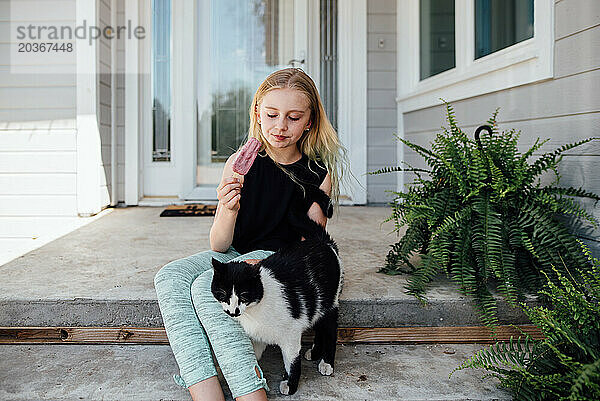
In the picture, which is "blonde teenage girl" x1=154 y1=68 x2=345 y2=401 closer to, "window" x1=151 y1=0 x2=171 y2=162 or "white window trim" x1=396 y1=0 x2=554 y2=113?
"white window trim" x1=396 y1=0 x2=554 y2=113

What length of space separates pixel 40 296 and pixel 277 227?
84cm

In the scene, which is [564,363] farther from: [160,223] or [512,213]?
[160,223]

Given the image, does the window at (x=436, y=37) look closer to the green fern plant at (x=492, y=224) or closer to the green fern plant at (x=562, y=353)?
the green fern plant at (x=492, y=224)

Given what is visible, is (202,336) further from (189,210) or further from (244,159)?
(189,210)

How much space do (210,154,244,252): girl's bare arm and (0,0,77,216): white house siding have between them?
2.64 m

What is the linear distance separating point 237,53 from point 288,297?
3.47 m

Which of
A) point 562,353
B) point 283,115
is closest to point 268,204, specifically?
point 283,115

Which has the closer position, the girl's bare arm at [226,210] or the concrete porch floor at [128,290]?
the girl's bare arm at [226,210]

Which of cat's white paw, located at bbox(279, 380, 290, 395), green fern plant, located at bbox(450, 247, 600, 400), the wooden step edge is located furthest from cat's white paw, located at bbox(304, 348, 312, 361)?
green fern plant, located at bbox(450, 247, 600, 400)

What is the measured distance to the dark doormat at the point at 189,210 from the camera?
4.01 m

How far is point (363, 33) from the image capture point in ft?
14.6

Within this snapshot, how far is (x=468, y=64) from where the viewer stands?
319cm

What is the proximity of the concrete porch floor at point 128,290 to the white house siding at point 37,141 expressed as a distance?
126 centimetres

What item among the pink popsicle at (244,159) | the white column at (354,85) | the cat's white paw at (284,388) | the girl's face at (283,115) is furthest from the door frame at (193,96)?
the cat's white paw at (284,388)
